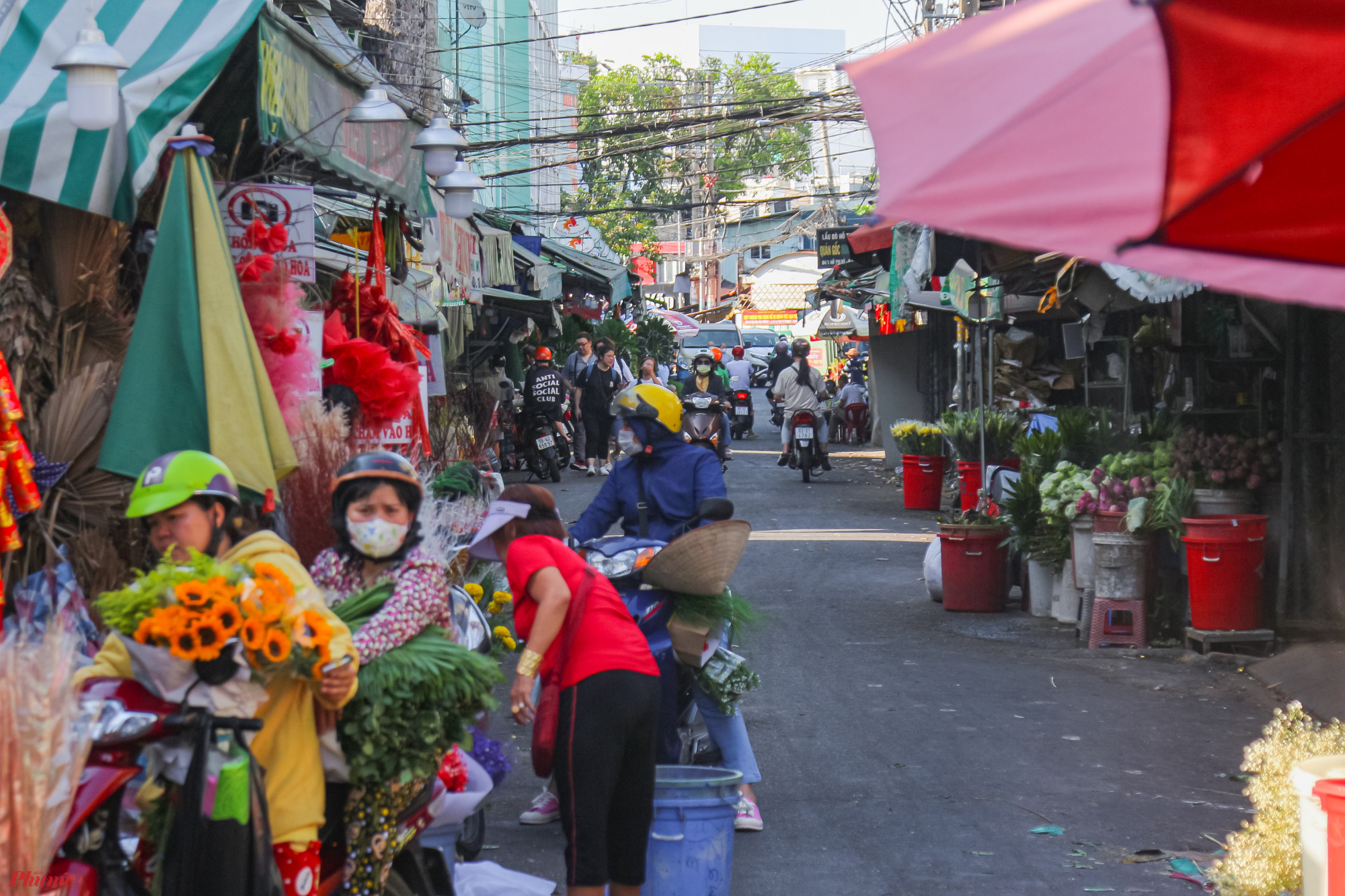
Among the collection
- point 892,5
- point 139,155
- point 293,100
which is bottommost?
point 139,155

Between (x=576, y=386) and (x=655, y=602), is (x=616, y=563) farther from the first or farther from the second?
(x=576, y=386)

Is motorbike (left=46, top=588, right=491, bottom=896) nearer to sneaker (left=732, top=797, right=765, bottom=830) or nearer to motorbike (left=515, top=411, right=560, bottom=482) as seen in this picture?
sneaker (left=732, top=797, right=765, bottom=830)

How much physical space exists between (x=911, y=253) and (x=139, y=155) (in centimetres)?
873

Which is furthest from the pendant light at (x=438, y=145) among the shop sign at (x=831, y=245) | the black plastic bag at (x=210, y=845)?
the shop sign at (x=831, y=245)

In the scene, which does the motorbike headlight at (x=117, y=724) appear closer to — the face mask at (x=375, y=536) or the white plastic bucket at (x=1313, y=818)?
the face mask at (x=375, y=536)

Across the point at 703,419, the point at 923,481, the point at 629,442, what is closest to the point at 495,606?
the point at 629,442

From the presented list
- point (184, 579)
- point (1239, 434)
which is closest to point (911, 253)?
point (1239, 434)

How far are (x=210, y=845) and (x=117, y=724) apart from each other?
36 cm

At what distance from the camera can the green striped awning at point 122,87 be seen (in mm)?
4234

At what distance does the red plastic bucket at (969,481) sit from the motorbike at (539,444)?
664 cm

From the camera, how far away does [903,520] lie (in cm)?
1603

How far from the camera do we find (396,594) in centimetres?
362

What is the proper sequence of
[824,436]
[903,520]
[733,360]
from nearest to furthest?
1. [903,520]
2. [824,436]
3. [733,360]

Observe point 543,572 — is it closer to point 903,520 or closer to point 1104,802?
point 1104,802
